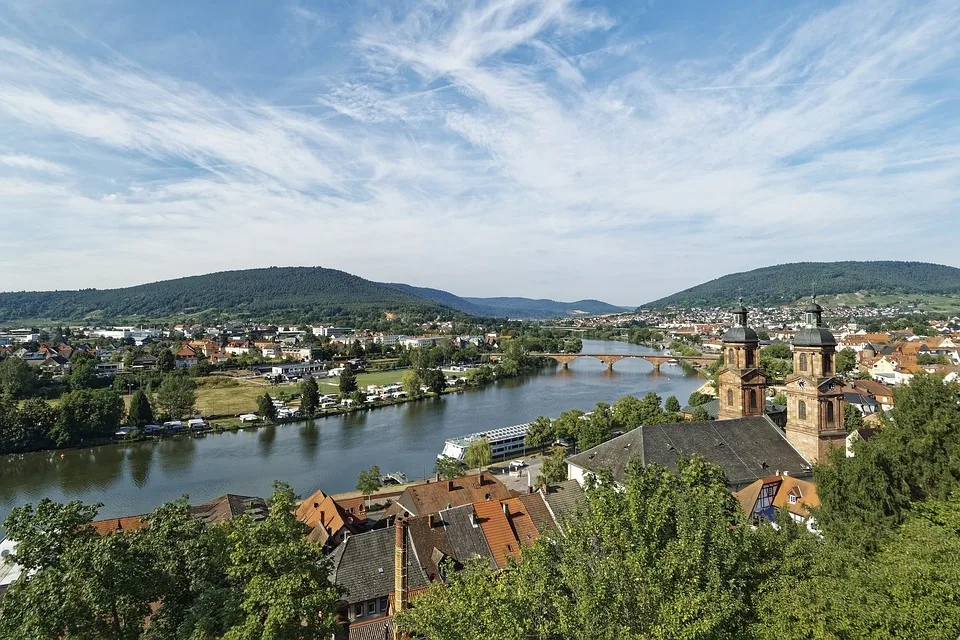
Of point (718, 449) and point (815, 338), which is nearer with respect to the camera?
point (718, 449)

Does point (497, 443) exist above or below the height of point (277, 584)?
below

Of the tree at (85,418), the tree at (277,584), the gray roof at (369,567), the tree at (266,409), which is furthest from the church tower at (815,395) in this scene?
the tree at (85,418)

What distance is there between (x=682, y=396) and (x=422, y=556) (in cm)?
5031

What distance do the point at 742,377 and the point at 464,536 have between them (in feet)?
54.8

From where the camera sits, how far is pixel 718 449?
22.0 metres

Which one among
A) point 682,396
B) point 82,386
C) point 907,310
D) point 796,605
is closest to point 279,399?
point 82,386

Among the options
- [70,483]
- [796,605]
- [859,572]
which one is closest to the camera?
[796,605]

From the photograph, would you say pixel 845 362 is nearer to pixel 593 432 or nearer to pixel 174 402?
pixel 593 432

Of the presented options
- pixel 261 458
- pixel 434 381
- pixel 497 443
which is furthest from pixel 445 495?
pixel 434 381

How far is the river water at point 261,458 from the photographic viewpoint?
30.9 meters

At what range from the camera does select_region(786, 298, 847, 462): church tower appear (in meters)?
22.4

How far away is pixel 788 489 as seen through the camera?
65.2 feet

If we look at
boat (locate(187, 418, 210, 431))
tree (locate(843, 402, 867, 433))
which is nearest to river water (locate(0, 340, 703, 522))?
boat (locate(187, 418, 210, 431))

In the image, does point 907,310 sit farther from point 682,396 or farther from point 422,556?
point 422,556
